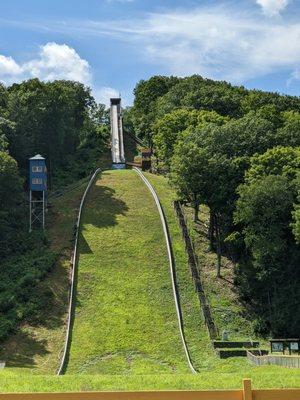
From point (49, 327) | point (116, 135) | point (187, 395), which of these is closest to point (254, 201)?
point (49, 327)

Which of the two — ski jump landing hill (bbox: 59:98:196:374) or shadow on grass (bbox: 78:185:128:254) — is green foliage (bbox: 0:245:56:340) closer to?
ski jump landing hill (bbox: 59:98:196:374)

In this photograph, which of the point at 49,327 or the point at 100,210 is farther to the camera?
the point at 100,210

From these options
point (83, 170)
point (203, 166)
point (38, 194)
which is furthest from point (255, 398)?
point (83, 170)

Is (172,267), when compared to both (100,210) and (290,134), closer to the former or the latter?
(100,210)

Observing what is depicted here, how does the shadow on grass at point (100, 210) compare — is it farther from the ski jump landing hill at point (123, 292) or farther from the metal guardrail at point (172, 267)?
the metal guardrail at point (172, 267)

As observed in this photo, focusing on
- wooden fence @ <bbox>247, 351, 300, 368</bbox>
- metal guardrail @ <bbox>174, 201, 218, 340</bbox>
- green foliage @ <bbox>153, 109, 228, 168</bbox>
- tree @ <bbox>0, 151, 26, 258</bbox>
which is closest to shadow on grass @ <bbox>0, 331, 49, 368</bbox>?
metal guardrail @ <bbox>174, 201, 218, 340</bbox>

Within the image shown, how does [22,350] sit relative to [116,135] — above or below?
below

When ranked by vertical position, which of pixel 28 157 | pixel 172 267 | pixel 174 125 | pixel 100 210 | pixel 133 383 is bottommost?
pixel 172 267
